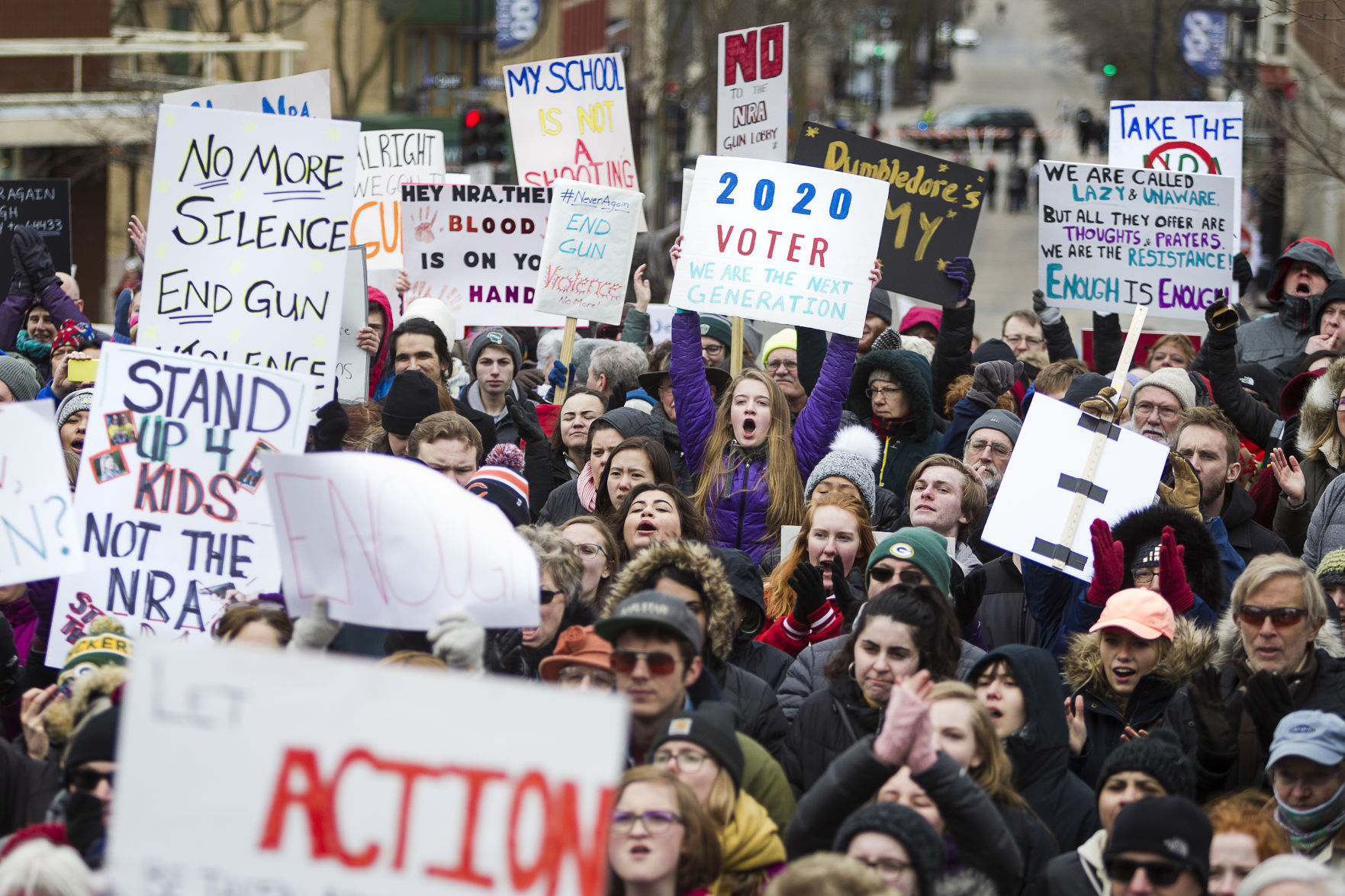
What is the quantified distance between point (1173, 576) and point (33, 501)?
3656 mm

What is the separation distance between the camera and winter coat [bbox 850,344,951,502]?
8.16 m

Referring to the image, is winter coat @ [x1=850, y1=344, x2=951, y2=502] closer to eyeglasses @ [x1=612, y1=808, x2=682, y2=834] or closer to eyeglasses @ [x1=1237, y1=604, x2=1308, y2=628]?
eyeglasses @ [x1=1237, y1=604, x2=1308, y2=628]

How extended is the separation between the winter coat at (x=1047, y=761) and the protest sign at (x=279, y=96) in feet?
20.7

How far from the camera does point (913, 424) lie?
27.2 feet

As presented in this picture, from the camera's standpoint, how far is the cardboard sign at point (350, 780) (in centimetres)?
305

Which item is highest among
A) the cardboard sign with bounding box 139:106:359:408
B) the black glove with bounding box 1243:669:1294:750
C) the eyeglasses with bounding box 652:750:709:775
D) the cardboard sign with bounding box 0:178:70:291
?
the cardboard sign with bounding box 0:178:70:291

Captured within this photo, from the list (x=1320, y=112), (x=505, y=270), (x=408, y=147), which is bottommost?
(x=505, y=270)

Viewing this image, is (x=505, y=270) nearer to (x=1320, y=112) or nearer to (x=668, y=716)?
(x=668, y=716)

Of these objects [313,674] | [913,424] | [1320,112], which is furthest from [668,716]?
[1320,112]

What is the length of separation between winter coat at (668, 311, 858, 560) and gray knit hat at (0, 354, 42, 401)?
3.16 m

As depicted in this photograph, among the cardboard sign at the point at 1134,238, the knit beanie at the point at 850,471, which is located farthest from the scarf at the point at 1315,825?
the cardboard sign at the point at 1134,238

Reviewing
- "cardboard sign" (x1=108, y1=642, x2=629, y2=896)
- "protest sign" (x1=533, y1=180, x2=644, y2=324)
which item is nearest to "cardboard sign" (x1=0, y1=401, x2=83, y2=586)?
"cardboard sign" (x1=108, y1=642, x2=629, y2=896)

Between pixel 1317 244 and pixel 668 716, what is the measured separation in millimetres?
6345

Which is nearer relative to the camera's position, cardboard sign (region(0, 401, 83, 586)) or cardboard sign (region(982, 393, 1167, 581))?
cardboard sign (region(0, 401, 83, 586))
